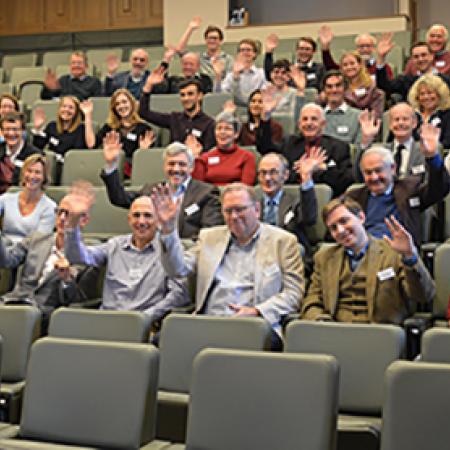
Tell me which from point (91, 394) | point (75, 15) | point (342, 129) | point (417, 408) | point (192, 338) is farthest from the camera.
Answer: point (75, 15)

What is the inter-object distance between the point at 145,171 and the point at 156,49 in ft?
9.78

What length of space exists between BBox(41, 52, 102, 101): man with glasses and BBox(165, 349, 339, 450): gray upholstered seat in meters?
4.13

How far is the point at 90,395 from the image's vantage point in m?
1.99

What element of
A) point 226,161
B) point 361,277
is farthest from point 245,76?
point 361,277

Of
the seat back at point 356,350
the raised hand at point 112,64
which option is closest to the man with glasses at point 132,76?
the raised hand at point 112,64

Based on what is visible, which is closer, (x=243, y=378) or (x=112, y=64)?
(x=243, y=378)

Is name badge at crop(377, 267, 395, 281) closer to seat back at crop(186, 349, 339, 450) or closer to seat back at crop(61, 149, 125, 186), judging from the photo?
seat back at crop(186, 349, 339, 450)

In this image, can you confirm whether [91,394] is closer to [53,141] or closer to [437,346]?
[437,346]

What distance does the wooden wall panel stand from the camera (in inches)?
326

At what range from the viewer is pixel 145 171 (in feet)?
13.7

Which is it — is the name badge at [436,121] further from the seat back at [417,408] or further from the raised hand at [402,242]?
the seat back at [417,408]

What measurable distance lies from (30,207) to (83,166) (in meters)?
0.75

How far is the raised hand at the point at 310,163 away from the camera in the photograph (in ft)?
10.8

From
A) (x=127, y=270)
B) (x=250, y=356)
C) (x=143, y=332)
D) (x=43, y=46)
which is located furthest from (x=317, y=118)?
(x=43, y=46)
